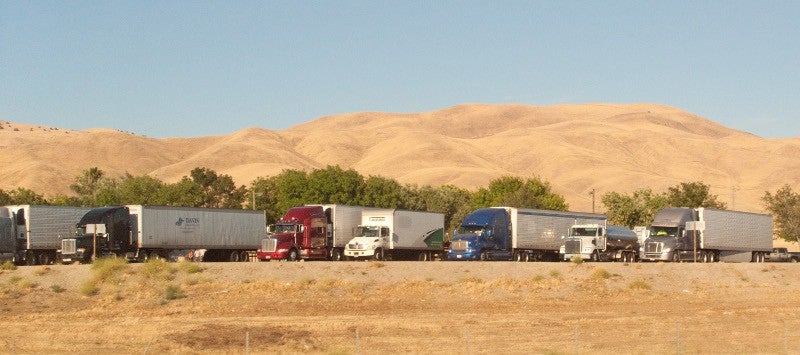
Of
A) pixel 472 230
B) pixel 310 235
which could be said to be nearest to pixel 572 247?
pixel 472 230

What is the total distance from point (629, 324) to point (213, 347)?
1621cm

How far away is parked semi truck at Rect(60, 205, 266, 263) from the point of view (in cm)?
6316

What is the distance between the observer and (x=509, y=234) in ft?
232

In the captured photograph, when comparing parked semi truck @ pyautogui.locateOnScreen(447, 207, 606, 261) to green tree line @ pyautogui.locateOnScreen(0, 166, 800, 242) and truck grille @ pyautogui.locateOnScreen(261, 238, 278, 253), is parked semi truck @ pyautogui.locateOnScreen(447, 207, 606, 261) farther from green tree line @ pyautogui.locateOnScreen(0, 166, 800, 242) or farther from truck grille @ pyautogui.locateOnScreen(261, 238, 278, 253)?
green tree line @ pyautogui.locateOnScreen(0, 166, 800, 242)

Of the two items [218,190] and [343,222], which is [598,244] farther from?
[218,190]

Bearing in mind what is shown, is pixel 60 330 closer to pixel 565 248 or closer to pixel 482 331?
pixel 482 331

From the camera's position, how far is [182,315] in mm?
43500

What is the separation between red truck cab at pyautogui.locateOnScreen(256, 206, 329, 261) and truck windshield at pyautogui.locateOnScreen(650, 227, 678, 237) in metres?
23.0

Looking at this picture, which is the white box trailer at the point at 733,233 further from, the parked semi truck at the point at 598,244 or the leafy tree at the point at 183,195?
the leafy tree at the point at 183,195

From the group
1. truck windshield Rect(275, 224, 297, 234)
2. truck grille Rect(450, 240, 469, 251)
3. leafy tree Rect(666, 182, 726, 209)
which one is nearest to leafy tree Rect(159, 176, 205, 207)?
truck windshield Rect(275, 224, 297, 234)

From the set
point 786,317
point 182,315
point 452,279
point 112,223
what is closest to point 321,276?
point 452,279

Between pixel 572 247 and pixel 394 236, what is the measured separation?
39.8ft

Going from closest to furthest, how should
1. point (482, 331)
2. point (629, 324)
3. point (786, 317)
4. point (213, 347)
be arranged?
point (213, 347), point (482, 331), point (629, 324), point (786, 317)

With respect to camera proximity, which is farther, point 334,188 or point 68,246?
point 334,188
